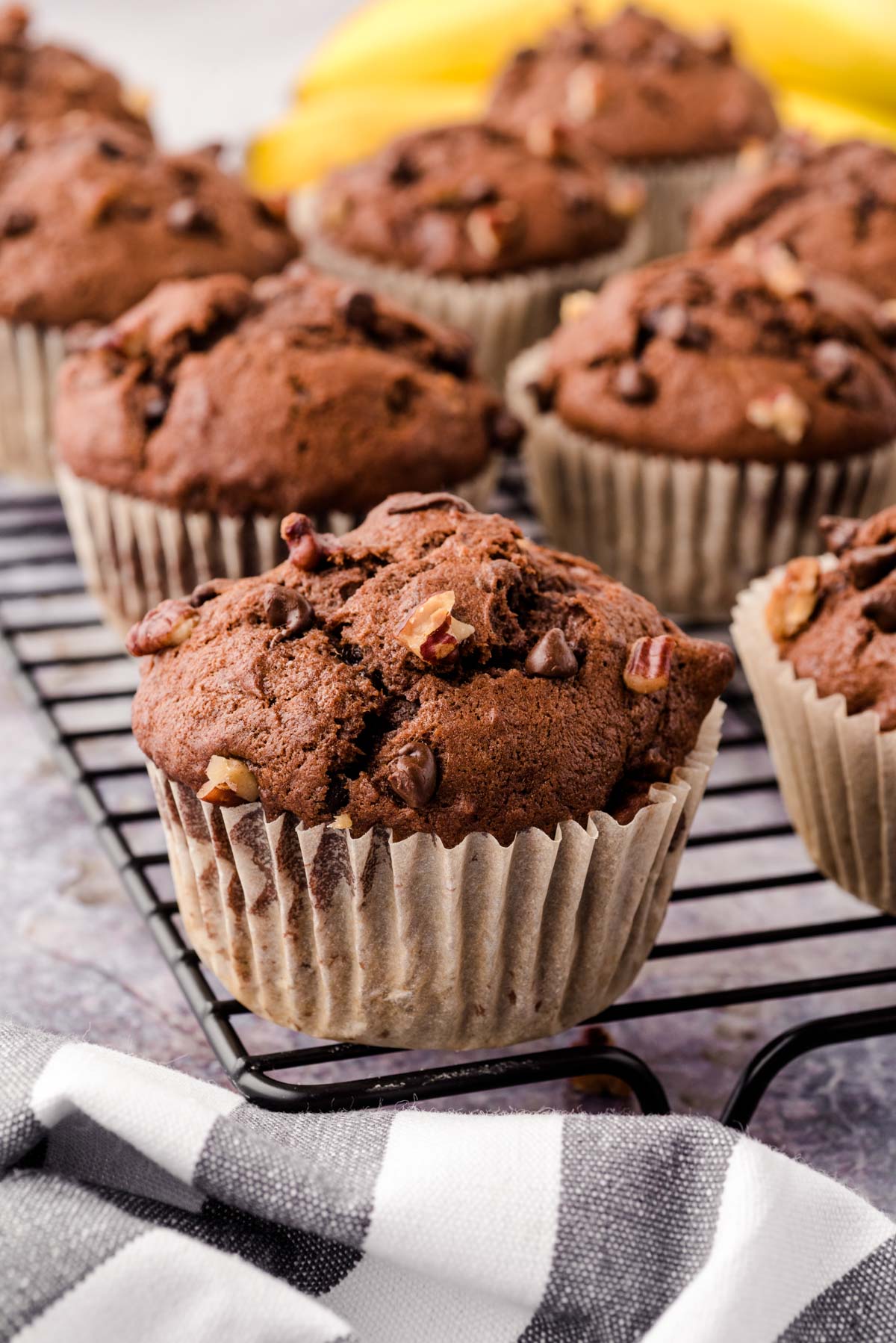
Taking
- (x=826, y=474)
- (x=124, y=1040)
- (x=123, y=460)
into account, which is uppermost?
(x=123, y=460)

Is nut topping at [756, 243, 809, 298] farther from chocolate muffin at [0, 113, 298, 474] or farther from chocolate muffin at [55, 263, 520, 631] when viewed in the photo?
chocolate muffin at [0, 113, 298, 474]

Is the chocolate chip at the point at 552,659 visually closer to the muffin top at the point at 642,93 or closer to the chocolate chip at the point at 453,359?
the chocolate chip at the point at 453,359

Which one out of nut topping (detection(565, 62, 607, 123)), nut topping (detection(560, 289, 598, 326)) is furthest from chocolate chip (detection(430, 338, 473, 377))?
nut topping (detection(565, 62, 607, 123))

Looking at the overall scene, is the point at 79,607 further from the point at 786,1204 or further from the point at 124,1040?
the point at 786,1204

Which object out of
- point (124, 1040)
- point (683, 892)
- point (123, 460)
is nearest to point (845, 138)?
point (123, 460)

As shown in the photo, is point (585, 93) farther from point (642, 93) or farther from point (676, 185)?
point (676, 185)

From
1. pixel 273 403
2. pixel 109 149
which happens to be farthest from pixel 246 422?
pixel 109 149
